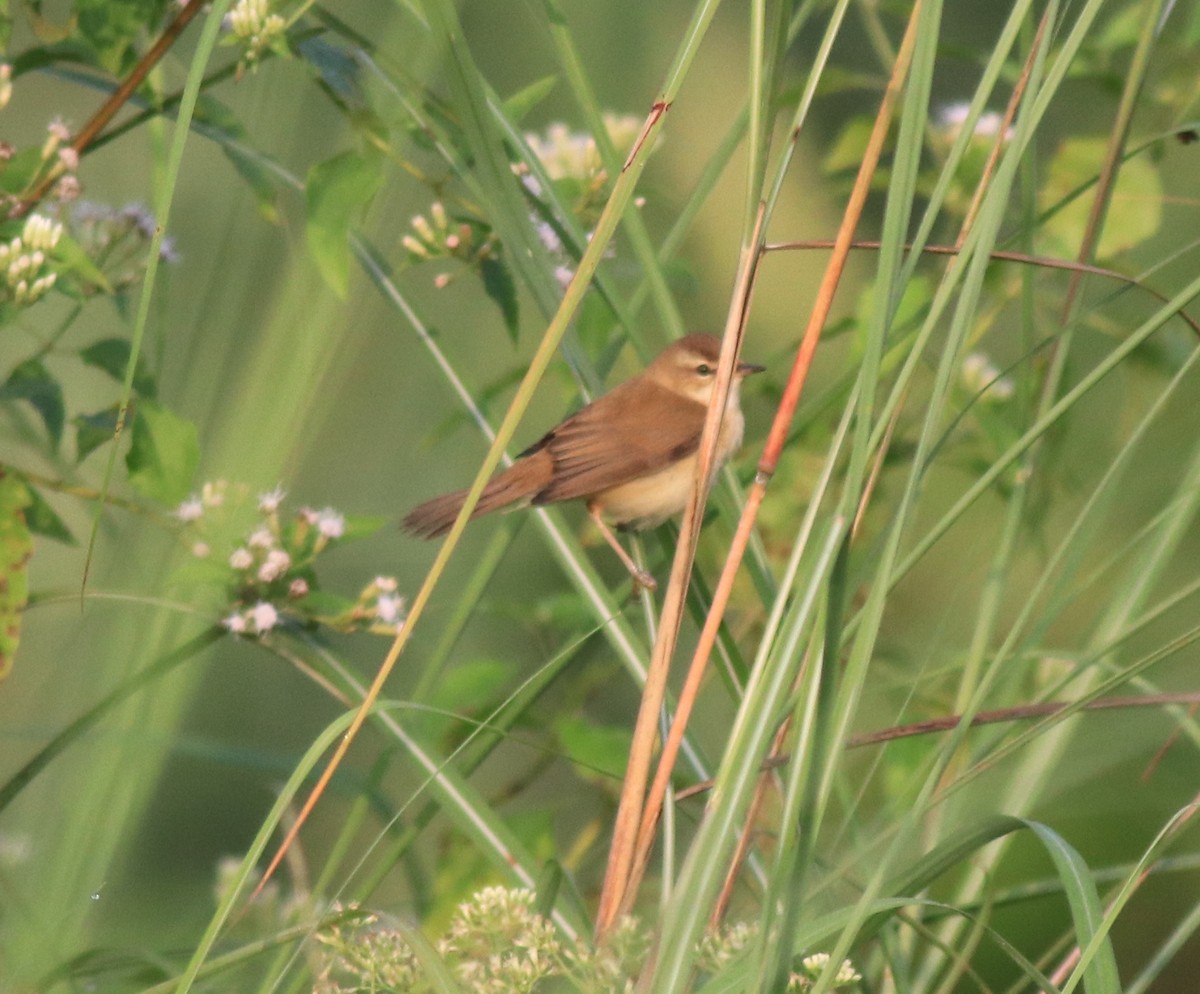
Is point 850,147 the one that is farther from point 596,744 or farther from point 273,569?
point 273,569

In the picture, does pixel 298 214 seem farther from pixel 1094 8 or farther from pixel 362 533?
pixel 1094 8

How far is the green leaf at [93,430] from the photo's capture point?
1.87m

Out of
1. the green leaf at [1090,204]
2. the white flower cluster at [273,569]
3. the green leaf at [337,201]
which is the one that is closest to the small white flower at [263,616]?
the white flower cluster at [273,569]

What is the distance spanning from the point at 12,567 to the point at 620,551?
96 cm

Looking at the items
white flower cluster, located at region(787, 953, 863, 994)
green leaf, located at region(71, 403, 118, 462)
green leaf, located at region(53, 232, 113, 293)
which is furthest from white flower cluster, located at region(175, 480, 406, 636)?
white flower cluster, located at region(787, 953, 863, 994)

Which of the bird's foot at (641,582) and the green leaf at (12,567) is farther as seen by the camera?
the bird's foot at (641,582)

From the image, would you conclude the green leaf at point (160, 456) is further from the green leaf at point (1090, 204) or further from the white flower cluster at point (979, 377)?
the green leaf at point (1090, 204)

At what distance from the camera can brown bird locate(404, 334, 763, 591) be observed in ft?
8.20

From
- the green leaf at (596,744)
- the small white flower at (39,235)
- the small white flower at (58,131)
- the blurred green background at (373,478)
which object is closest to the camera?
the blurred green background at (373,478)

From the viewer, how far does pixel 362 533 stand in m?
1.98

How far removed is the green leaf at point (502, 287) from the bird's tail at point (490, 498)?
1.16 ft

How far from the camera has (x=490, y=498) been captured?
258 cm

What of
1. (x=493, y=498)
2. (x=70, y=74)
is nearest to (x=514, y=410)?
(x=70, y=74)

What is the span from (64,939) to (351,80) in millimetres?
1092
